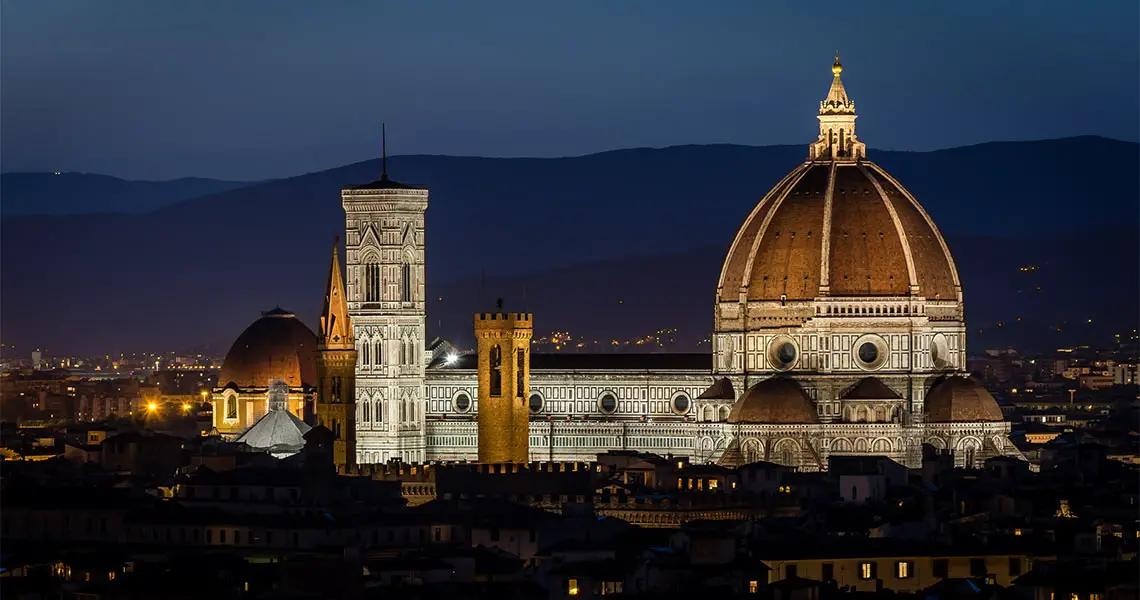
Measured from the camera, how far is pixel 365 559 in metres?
88.9

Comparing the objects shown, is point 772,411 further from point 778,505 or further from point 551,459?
point 778,505

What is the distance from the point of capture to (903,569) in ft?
291

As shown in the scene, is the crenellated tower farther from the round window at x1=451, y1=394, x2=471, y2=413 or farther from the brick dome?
the brick dome

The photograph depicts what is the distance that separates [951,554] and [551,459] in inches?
2103

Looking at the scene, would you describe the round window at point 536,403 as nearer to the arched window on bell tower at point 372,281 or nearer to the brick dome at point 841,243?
the arched window on bell tower at point 372,281

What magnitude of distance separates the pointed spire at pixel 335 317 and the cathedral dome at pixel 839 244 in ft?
45.0

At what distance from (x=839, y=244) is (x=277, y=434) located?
830 inches

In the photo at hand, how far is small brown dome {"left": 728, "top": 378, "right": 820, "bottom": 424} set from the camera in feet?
447

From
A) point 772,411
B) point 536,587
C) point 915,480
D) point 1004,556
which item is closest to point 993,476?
point 915,480

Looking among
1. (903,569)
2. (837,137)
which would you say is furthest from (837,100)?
(903,569)

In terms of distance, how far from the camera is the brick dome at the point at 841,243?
459ft

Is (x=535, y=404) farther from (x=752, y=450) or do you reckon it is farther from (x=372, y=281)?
(x=752, y=450)

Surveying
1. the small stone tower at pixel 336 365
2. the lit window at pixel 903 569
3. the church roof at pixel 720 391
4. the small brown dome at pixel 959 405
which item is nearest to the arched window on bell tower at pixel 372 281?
the small stone tower at pixel 336 365

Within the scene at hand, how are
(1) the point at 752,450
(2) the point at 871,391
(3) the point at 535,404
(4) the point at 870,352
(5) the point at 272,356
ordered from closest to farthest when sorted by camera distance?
1. (1) the point at 752,450
2. (2) the point at 871,391
3. (4) the point at 870,352
4. (3) the point at 535,404
5. (5) the point at 272,356
